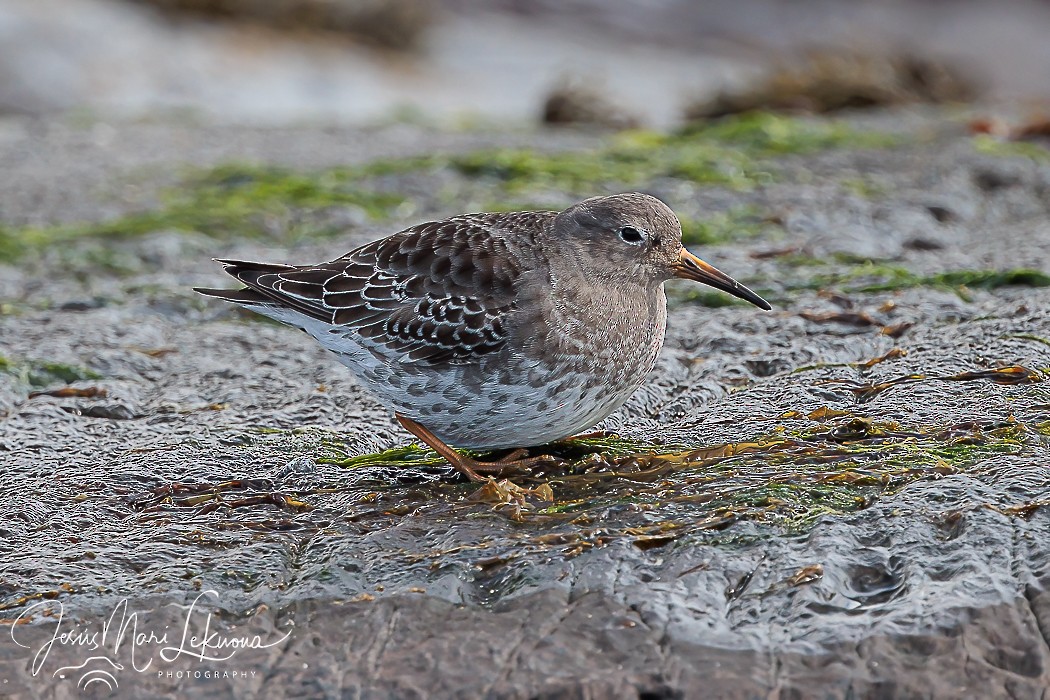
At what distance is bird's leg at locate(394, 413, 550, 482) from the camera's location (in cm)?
492

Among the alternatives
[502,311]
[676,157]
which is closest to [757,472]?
[502,311]

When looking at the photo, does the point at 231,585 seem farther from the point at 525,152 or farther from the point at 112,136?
the point at 112,136

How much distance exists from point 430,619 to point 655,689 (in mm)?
775

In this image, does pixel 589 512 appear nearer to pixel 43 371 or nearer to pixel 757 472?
pixel 757 472

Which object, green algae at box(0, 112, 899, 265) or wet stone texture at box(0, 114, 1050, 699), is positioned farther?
green algae at box(0, 112, 899, 265)

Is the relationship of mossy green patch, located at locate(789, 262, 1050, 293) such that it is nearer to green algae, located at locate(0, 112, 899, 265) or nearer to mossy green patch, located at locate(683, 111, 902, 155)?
green algae, located at locate(0, 112, 899, 265)

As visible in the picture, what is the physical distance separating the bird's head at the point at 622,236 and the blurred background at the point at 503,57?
8230mm

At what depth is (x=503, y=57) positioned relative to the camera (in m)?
22.0

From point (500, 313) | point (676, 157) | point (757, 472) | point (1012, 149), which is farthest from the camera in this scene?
point (676, 157)

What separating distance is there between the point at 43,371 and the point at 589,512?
3.47 meters

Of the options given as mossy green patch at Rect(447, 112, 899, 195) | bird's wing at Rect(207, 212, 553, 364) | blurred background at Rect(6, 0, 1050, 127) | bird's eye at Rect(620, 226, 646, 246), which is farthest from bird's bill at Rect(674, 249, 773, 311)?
blurred background at Rect(6, 0, 1050, 127)

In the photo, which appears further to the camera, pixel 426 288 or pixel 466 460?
pixel 426 288

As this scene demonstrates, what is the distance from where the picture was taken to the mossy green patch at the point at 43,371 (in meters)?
6.32

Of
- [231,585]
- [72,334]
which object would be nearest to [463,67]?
[72,334]
